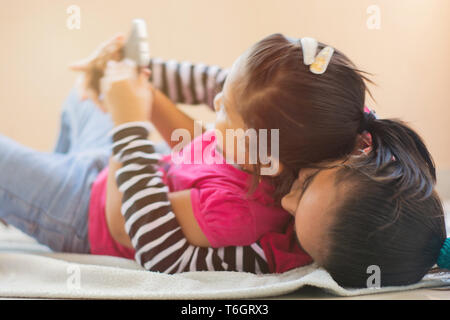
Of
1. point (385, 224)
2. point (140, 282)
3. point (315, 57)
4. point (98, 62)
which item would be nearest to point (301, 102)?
point (315, 57)

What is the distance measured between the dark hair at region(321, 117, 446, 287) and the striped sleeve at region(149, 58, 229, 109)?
348 mm

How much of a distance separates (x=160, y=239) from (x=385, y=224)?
27 cm

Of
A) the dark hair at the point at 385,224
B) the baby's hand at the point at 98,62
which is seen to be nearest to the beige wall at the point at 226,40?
the baby's hand at the point at 98,62

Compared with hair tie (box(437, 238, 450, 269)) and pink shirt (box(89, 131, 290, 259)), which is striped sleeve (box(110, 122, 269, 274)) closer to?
pink shirt (box(89, 131, 290, 259))

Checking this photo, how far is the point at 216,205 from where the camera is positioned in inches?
25.2

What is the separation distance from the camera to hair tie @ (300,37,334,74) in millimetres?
565

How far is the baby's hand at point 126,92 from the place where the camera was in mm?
713

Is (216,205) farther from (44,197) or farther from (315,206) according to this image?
(44,197)

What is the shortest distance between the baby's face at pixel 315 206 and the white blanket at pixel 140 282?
0.11ft

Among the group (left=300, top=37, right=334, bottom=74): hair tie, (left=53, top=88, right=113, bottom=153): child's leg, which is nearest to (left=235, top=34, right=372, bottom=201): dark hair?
(left=300, top=37, right=334, bottom=74): hair tie

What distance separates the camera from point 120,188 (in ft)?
2.15

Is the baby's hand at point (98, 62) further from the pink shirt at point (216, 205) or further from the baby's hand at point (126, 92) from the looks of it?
the pink shirt at point (216, 205)

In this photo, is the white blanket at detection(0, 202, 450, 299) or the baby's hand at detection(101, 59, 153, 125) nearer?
the white blanket at detection(0, 202, 450, 299)
